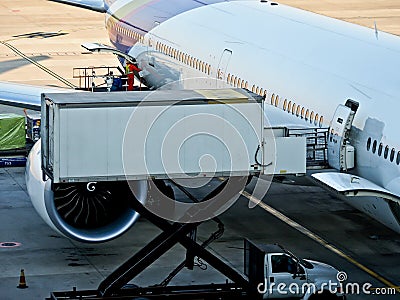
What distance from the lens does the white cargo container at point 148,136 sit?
18578 millimetres

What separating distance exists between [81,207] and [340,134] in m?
5.39

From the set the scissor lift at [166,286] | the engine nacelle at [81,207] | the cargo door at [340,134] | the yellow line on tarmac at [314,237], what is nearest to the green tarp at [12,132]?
the yellow line on tarmac at [314,237]

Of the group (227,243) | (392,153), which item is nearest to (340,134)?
(392,153)

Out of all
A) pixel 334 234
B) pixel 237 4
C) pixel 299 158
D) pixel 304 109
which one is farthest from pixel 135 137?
pixel 237 4

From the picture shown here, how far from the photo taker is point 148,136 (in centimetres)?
1892

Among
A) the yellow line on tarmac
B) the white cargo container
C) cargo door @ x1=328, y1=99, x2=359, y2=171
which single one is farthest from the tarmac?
the white cargo container

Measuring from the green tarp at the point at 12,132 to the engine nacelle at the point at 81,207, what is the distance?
7610mm

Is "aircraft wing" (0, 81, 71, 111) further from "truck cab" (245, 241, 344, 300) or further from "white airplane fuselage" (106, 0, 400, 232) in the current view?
"truck cab" (245, 241, 344, 300)

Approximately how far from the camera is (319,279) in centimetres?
2027

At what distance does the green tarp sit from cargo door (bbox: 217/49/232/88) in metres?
5.72

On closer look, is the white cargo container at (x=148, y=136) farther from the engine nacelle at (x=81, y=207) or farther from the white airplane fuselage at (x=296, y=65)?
the white airplane fuselage at (x=296, y=65)

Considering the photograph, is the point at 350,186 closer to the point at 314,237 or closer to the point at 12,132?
the point at 314,237

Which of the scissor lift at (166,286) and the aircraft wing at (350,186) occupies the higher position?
the aircraft wing at (350,186)

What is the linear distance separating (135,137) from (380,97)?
5.35 metres
